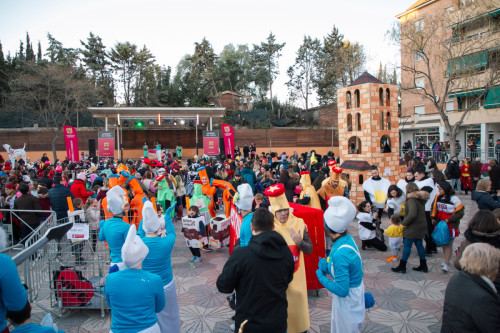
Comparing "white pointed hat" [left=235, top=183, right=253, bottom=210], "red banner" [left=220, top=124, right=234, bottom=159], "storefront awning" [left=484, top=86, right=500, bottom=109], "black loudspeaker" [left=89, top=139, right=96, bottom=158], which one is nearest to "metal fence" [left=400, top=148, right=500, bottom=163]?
"storefront awning" [left=484, top=86, right=500, bottom=109]

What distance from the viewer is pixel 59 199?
291 inches

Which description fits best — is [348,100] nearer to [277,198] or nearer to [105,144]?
[277,198]

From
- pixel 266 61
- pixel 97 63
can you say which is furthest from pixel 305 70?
pixel 97 63

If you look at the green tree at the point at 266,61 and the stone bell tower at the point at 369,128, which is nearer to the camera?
the stone bell tower at the point at 369,128

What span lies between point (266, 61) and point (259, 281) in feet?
130

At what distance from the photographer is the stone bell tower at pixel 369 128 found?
35.2 feet

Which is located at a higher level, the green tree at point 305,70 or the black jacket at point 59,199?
the green tree at point 305,70

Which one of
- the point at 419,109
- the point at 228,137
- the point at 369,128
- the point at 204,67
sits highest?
the point at 204,67

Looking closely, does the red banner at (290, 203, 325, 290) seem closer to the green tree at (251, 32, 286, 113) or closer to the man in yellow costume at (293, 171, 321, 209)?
the man in yellow costume at (293, 171, 321, 209)

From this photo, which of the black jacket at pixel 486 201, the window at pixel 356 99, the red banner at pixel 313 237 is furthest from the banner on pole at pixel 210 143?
the black jacket at pixel 486 201

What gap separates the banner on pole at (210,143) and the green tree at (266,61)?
830 inches

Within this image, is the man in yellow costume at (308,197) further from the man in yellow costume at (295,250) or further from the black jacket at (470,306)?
the black jacket at (470,306)

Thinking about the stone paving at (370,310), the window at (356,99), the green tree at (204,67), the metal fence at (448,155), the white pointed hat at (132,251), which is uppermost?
the green tree at (204,67)

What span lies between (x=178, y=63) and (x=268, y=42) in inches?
506
